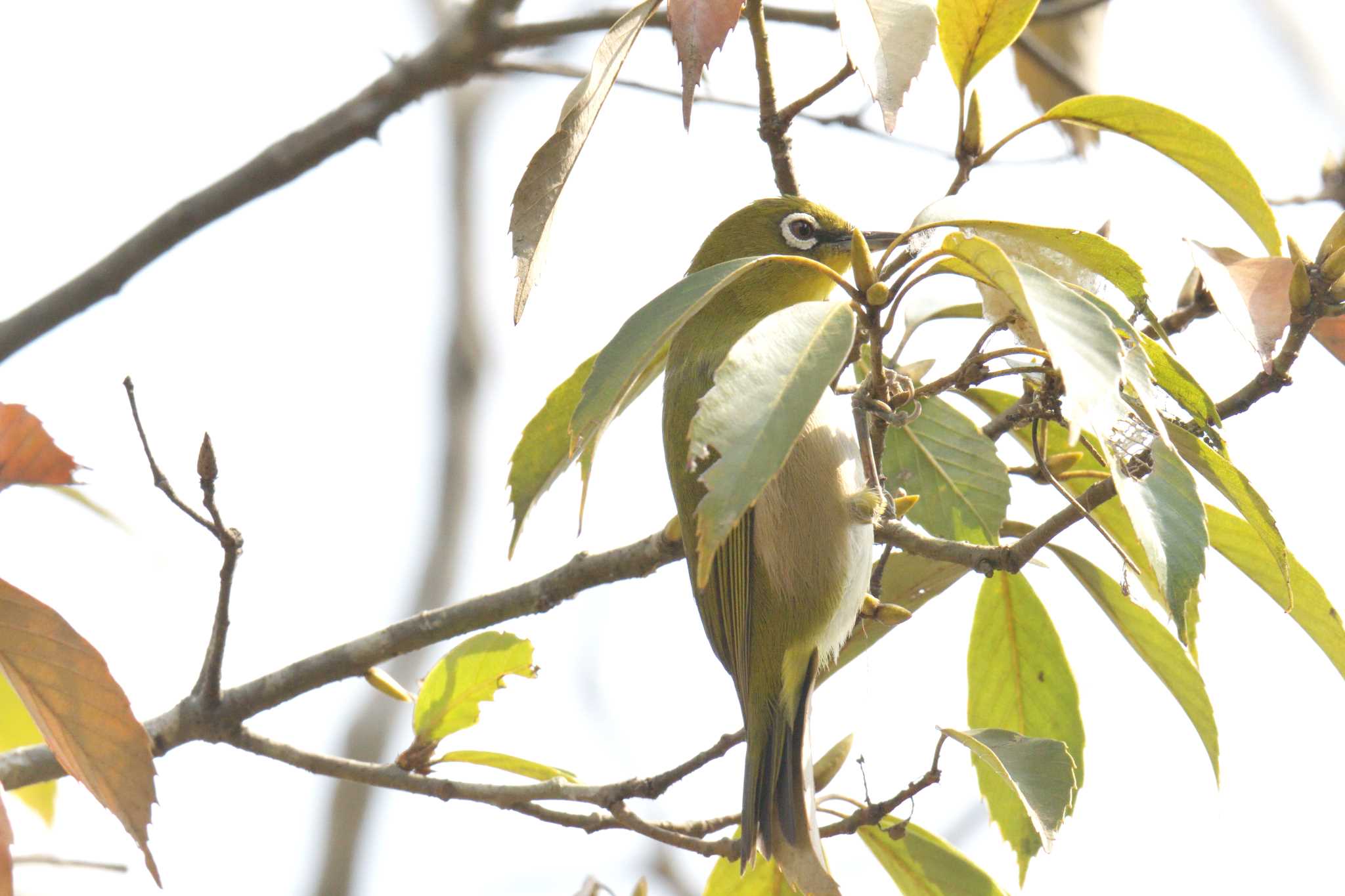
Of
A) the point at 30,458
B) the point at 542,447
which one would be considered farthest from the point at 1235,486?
the point at 30,458

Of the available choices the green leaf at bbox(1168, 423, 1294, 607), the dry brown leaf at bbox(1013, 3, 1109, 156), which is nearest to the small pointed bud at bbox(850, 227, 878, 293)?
the green leaf at bbox(1168, 423, 1294, 607)

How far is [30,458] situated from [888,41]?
135 cm

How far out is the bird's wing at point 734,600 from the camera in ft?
8.61

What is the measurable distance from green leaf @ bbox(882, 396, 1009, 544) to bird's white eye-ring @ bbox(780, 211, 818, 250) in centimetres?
74

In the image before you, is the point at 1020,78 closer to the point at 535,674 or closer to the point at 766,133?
the point at 766,133

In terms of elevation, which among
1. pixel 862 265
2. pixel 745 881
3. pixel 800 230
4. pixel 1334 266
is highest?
pixel 800 230

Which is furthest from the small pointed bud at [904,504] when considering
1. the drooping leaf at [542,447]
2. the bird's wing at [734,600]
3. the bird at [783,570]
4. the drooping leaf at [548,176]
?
the drooping leaf at [548,176]

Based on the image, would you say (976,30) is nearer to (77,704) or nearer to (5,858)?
(77,704)

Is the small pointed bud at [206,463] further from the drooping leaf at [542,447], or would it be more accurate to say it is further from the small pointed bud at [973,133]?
the small pointed bud at [973,133]

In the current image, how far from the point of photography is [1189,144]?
6.09 ft

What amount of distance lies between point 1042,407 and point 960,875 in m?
0.89

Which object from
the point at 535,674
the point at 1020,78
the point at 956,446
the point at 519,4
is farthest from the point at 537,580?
the point at 1020,78

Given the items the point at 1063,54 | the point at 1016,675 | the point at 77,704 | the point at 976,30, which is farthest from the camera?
the point at 1063,54

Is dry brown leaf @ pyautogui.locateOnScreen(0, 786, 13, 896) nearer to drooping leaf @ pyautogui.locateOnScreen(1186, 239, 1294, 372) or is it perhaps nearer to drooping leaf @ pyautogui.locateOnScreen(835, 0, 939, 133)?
drooping leaf @ pyautogui.locateOnScreen(835, 0, 939, 133)
